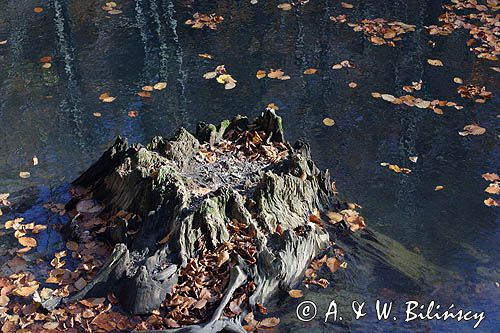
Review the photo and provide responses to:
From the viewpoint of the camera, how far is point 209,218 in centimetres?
527

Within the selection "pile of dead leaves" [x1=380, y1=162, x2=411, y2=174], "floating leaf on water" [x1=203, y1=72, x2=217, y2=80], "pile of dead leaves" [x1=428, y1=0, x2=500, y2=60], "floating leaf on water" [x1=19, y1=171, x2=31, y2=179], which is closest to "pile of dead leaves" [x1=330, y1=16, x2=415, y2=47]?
"pile of dead leaves" [x1=428, y1=0, x2=500, y2=60]

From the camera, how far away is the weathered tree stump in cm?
504

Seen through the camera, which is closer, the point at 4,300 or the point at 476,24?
the point at 4,300

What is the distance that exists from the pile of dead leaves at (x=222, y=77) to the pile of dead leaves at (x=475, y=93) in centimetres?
272

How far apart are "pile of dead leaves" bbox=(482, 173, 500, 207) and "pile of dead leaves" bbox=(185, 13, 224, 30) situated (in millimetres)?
4631

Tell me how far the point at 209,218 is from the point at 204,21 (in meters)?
5.33

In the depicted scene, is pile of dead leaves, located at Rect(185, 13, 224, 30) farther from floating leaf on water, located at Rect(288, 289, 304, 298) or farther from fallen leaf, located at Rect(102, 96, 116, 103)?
floating leaf on water, located at Rect(288, 289, 304, 298)

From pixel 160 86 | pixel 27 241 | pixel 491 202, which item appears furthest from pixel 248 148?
pixel 160 86

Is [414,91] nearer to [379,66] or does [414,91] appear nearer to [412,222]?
[379,66]

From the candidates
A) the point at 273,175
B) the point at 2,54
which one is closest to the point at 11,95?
the point at 2,54

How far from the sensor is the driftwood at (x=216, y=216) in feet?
16.6

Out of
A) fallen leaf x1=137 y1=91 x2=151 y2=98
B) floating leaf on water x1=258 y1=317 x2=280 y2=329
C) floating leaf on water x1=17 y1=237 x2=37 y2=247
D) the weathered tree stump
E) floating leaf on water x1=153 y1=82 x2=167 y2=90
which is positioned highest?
the weathered tree stump

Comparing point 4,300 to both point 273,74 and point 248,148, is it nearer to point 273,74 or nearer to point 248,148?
point 248,148

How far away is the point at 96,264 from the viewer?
554cm
